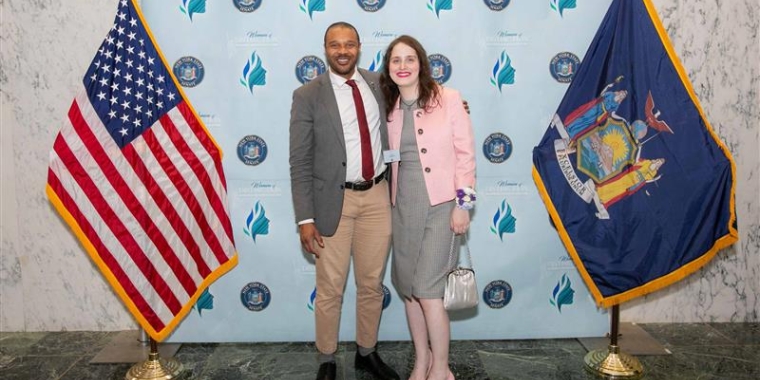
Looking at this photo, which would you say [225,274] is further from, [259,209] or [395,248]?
[395,248]

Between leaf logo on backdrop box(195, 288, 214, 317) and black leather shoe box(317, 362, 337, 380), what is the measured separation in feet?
2.71

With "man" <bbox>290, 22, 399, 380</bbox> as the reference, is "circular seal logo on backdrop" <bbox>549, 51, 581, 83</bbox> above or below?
above

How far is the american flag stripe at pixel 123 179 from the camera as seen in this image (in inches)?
117

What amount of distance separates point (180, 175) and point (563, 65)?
81.5 inches

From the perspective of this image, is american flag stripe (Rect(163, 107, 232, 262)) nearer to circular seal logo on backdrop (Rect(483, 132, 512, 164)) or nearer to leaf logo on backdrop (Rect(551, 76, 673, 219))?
circular seal logo on backdrop (Rect(483, 132, 512, 164))

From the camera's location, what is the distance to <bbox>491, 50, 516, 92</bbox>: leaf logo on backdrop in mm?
3533

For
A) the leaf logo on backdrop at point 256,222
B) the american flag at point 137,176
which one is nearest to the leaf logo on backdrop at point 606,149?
the leaf logo on backdrop at point 256,222

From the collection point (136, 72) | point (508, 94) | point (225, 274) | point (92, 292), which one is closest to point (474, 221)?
point (508, 94)

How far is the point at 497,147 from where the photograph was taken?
11.9 ft

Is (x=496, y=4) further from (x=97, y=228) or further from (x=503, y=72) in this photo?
(x=97, y=228)

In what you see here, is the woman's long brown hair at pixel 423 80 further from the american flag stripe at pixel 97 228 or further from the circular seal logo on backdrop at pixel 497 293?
the american flag stripe at pixel 97 228

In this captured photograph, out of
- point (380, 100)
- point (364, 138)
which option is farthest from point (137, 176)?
point (380, 100)

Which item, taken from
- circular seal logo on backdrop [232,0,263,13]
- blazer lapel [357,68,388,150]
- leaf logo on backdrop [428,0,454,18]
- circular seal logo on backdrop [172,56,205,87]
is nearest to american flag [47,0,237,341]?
circular seal logo on backdrop [172,56,205,87]

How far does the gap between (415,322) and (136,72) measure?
1.73 m
